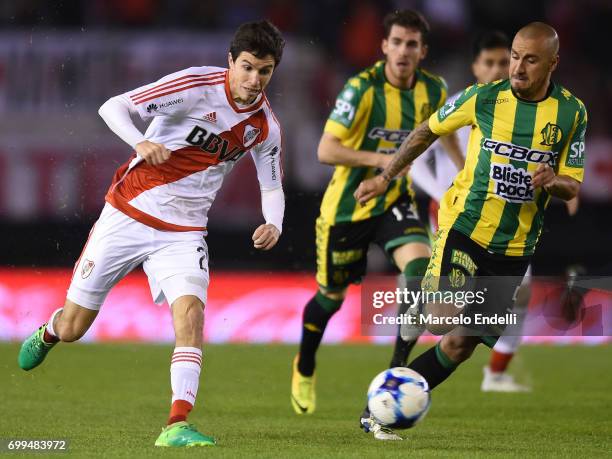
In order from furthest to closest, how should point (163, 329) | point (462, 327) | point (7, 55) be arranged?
point (7, 55) < point (163, 329) < point (462, 327)

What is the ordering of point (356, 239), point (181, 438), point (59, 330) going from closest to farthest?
point (181, 438), point (59, 330), point (356, 239)

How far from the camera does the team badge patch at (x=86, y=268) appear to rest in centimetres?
638

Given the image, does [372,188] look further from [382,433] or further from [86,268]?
[86,268]

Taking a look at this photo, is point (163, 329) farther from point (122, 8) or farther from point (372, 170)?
point (372, 170)

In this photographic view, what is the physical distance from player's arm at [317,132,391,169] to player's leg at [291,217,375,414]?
1.59ft

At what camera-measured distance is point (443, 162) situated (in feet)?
29.1

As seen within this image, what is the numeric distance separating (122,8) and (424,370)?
32.3ft

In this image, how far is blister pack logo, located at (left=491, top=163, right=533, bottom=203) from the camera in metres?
6.20

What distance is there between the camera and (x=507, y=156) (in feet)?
20.3

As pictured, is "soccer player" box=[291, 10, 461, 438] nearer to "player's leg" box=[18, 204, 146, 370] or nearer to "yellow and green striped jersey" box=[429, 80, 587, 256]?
"yellow and green striped jersey" box=[429, 80, 587, 256]

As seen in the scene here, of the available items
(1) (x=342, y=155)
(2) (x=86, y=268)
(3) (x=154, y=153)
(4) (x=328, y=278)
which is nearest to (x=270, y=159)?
(3) (x=154, y=153)

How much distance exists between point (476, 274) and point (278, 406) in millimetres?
2264

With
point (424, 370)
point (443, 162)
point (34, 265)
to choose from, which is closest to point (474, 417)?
point (424, 370)

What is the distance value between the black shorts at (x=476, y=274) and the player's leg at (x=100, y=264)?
1.54 meters
